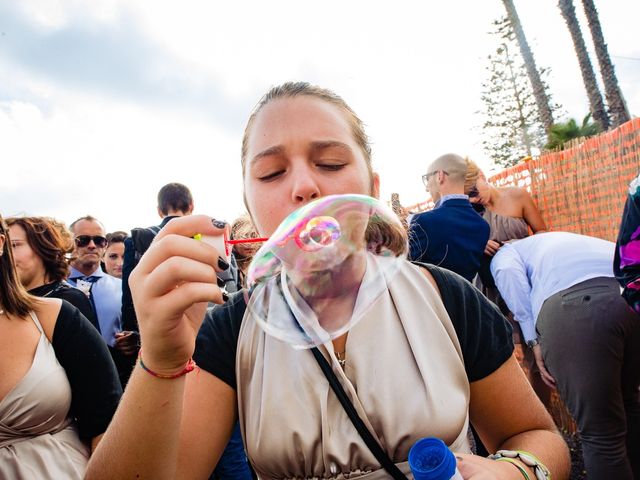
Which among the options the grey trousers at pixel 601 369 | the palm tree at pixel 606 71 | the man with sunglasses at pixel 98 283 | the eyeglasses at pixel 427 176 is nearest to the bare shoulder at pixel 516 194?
the eyeglasses at pixel 427 176

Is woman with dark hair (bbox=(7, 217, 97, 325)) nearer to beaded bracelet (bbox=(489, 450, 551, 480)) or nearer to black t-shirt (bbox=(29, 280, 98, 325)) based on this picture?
black t-shirt (bbox=(29, 280, 98, 325))

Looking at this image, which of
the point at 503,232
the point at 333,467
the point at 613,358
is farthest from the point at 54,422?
the point at 503,232

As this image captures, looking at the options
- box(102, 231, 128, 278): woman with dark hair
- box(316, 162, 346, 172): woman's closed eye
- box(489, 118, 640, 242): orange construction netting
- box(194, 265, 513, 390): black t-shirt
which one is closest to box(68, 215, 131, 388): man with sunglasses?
box(102, 231, 128, 278): woman with dark hair

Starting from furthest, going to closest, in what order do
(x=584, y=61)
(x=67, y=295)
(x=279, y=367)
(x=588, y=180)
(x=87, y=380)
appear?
(x=584, y=61) → (x=588, y=180) → (x=67, y=295) → (x=87, y=380) → (x=279, y=367)

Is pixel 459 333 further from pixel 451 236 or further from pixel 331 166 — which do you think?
pixel 451 236

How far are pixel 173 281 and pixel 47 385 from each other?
4.94 feet

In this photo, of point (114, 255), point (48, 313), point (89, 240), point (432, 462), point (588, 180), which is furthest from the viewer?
point (114, 255)

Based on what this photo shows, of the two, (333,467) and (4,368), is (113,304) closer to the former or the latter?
(4,368)

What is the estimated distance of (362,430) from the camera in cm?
114

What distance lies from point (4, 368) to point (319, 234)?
172 cm

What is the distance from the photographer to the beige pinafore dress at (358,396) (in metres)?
1.15

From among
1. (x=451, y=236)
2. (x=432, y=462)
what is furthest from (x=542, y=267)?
(x=432, y=462)

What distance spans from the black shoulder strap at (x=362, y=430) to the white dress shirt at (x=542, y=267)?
2.05 meters

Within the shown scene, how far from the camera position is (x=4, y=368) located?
76.0 inches
